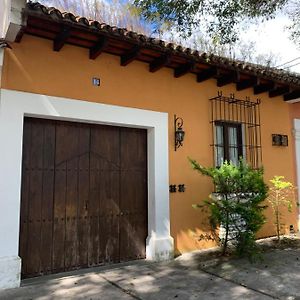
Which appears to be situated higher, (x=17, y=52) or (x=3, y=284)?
(x=17, y=52)

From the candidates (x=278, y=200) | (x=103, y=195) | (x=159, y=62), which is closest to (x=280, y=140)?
(x=278, y=200)

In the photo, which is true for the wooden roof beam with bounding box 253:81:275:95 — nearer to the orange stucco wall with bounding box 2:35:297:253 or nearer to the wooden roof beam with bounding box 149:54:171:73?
the orange stucco wall with bounding box 2:35:297:253

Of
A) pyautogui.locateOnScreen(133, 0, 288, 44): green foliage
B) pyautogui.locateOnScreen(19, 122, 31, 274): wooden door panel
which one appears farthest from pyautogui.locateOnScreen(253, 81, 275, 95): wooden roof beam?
pyautogui.locateOnScreen(19, 122, 31, 274): wooden door panel

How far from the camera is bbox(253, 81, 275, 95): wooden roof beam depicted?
7740mm

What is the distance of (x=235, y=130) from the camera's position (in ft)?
25.9

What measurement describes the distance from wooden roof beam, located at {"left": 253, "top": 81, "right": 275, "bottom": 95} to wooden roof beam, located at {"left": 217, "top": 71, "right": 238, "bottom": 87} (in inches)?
32.0

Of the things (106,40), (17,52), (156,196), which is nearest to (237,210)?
(156,196)

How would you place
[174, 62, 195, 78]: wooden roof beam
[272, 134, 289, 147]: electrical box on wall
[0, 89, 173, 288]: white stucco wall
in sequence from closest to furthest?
[0, 89, 173, 288]: white stucco wall < [174, 62, 195, 78]: wooden roof beam < [272, 134, 289, 147]: electrical box on wall

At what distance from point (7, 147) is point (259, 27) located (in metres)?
4.69

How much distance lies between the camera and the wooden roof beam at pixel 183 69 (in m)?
6.46

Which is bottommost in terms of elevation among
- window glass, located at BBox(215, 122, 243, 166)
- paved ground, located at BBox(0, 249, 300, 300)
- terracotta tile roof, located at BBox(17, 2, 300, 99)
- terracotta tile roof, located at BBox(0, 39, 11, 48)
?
paved ground, located at BBox(0, 249, 300, 300)

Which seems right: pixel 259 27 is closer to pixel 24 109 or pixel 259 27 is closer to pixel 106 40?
pixel 106 40

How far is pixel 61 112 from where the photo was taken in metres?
5.39

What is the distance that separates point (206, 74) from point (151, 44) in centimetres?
178
